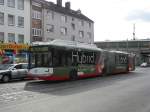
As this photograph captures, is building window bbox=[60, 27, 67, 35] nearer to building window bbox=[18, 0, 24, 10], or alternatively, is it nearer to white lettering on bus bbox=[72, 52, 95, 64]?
building window bbox=[18, 0, 24, 10]

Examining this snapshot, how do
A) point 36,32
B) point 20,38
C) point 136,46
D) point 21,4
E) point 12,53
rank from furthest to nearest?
point 136,46 < point 36,32 < point 21,4 < point 20,38 < point 12,53

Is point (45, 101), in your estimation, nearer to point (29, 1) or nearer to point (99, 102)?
point (99, 102)

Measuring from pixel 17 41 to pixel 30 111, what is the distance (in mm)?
38798

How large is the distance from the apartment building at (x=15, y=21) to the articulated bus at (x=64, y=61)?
63.9 feet

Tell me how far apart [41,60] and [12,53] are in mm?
22213

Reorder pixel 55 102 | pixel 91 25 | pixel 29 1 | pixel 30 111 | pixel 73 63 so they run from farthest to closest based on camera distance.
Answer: pixel 91 25 < pixel 29 1 < pixel 73 63 < pixel 55 102 < pixel 30 111

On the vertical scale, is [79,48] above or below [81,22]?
below

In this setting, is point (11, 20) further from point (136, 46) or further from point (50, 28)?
point (136, 46)

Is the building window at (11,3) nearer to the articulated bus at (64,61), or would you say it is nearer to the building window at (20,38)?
the building window at (20,38)

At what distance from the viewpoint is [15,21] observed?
47938mm

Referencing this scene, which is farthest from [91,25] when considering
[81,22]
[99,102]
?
[99,102]

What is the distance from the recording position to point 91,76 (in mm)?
29375

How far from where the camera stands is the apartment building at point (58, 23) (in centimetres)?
5332

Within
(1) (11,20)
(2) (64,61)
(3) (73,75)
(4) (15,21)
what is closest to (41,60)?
(2) (64,61)
